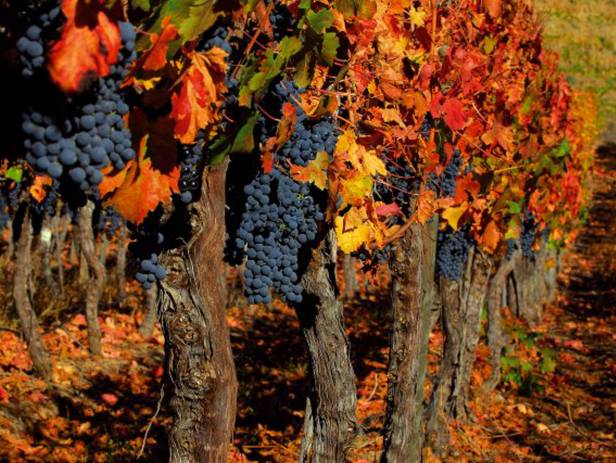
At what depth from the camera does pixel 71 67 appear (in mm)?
1348

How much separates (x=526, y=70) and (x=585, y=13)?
138 ft

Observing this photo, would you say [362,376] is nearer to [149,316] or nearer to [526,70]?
[149,316]

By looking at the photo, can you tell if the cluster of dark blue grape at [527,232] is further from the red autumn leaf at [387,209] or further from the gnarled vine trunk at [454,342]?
the red autumn leaf at [387,209]

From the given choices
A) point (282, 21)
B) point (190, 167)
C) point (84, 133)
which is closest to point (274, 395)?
point (282, 21)

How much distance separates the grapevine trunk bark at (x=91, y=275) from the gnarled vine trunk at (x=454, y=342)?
3783 mm

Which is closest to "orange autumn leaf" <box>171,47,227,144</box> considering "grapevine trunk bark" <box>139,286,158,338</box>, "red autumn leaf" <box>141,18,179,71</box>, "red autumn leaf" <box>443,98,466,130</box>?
"red autumn leaf" <box>141,18,179,71</box>

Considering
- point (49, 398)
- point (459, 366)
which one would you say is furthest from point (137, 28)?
point (49, 398)

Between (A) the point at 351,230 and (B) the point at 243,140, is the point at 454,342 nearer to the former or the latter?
(A) the point at 351,230

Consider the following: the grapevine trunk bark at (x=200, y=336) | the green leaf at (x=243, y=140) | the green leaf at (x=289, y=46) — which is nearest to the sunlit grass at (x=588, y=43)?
the green leaf at (x=289, y=46)

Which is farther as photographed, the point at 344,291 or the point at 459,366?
the point at 344,291

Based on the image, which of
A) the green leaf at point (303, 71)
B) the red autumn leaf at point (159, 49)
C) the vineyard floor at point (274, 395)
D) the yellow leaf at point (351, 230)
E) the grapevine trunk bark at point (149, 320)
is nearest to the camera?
the red autumn leaf at point (159, 49)

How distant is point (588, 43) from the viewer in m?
40.2

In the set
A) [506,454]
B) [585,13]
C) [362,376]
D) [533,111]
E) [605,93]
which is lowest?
[506,454]

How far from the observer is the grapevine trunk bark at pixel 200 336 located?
95.3 inches
